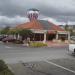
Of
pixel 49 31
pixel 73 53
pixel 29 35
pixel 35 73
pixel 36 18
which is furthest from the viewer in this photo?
pixel 36 18

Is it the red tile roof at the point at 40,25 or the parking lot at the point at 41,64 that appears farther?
the red tile roof at the point at 40,25

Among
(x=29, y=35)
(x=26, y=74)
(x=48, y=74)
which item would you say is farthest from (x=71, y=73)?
(x=29, y=35)

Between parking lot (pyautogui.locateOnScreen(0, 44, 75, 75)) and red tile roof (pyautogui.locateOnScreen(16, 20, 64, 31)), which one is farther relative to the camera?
red tile roof (pyautogui.locateOnScreen(16, 20, 64, 31))

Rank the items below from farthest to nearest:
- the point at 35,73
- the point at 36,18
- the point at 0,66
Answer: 1. the point at 36,18
2. the point at 35,73
3. the point at 0,66

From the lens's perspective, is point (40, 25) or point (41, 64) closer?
point (41, 64)

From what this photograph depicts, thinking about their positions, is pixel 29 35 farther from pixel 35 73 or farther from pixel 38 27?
pixel 35 73

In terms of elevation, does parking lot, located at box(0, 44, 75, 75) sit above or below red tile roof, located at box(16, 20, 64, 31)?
below

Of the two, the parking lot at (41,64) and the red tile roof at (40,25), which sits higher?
the red tile roof at (40,25)

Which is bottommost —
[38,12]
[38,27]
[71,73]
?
[71,73]

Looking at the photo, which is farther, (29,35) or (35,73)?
(29,35)

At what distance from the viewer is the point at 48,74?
1291 cm

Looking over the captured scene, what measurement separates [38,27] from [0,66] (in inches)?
1827

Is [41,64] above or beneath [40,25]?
beneath

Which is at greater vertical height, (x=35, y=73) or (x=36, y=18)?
(x=36, y=18)
